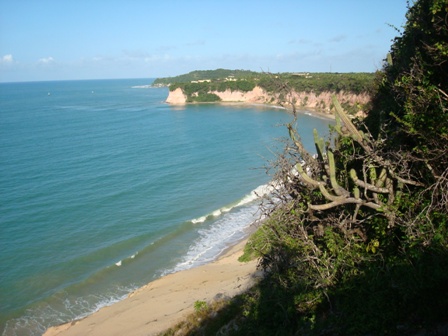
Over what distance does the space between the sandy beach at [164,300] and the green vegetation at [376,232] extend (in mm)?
3567

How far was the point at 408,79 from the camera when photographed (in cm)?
734

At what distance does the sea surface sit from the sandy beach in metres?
1.69

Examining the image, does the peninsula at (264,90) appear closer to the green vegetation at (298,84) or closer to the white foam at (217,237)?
the green vegetation at (298,84)

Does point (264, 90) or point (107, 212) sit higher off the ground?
point (264, 90)

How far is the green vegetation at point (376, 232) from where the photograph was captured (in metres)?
5.86

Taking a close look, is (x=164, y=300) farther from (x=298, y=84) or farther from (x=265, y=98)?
(x=265, y=98)

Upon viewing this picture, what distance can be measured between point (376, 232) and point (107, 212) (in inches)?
845

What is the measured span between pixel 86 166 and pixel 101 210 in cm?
1175

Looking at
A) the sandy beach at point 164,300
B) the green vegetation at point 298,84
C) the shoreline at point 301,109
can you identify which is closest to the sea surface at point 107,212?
the sandy beach at point 164,300

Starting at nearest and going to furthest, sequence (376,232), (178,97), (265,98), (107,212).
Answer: (376,232) < (107,212) < (265,98) < (178,97)

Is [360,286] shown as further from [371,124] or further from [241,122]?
[241,122]

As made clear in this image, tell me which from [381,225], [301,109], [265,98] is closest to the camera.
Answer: [381,225]

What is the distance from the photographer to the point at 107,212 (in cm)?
2547

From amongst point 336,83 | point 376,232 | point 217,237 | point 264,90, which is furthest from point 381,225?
point 264,90
